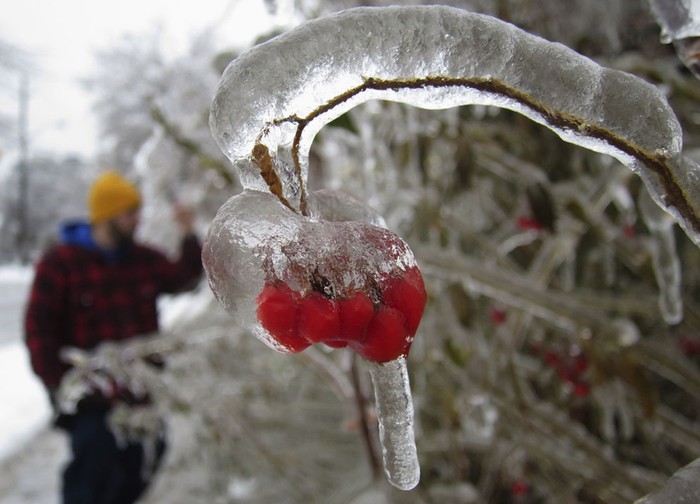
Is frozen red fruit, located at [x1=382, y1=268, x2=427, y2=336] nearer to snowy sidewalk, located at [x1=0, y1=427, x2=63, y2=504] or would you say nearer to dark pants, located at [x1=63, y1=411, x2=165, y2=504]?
dark pants, located at [x1=63, y1=411, x2=165, y2=504]

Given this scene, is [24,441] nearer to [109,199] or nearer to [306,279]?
[109,199]

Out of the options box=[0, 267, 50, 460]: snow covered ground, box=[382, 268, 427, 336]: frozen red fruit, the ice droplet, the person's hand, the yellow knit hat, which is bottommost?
box=[0, 267, 50, 460]: snow covered ground

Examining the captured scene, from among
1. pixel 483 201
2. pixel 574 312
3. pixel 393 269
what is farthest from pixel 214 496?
pixel 393 269

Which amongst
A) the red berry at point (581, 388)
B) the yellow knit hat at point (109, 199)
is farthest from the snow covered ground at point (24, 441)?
the red berry at point (581, 388)

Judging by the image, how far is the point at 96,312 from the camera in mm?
2252

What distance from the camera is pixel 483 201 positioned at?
2.22 metres

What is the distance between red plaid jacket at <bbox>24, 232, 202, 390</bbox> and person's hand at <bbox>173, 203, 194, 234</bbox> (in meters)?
0.27

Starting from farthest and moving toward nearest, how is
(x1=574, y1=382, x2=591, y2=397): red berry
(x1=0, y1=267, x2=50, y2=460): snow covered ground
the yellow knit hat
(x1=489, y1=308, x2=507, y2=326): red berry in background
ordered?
1. (x1=0, y1=267, x2=50, y2=460): snow covered ground
2. the yellow knit hat
3. (x1=489, y1=308, x2=507, y2=326): red berry in background
4. (x1=574, y1=382, x2=591, y2=397): red berry

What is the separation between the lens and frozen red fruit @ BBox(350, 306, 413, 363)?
31cm

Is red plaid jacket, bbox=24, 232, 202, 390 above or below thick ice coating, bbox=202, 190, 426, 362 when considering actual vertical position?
below

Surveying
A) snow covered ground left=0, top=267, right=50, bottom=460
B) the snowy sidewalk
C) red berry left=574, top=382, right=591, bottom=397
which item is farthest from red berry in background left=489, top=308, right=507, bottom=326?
the snowy sidewalk

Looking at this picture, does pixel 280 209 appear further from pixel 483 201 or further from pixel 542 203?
pixel 483 201

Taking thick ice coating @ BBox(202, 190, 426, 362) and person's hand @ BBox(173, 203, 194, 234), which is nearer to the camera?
thick ice coating @ BBox(202, 190, 426, 362)

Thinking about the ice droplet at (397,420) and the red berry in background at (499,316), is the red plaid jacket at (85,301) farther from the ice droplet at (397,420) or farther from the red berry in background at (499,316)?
the ice droplet at (397,420)
